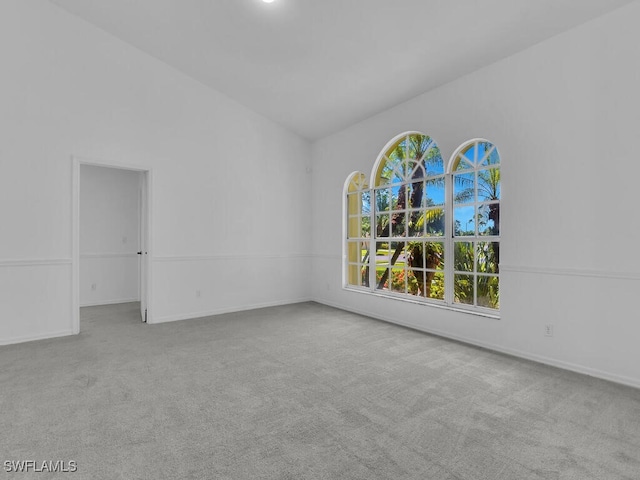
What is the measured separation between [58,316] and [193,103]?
3377 mm

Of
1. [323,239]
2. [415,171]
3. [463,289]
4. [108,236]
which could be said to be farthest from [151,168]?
[463,289]

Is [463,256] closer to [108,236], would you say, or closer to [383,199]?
[383,199]

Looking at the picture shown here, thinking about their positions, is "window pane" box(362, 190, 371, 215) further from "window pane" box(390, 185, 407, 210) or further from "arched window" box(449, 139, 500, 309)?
"arched window" box(449, 139, 500, 309)

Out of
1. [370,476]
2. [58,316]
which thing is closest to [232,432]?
[370,476]

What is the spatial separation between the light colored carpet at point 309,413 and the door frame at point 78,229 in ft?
2.29

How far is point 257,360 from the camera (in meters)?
3.32

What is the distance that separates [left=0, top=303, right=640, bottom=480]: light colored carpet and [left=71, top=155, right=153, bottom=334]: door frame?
70cm

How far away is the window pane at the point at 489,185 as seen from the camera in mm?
3736

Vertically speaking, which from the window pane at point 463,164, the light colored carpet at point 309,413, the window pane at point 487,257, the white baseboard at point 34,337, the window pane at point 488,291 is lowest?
the light colored carpet at point 309,413

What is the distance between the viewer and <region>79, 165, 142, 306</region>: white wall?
607 cm

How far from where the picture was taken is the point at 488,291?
152 inches

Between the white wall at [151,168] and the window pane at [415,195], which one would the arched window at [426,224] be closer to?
the window pane at [415,195]

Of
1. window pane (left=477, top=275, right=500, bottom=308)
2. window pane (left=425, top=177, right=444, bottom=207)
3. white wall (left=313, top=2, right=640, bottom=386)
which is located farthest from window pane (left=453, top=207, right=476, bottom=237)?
window pane (left=477, top=275, right=500, bottom=308)

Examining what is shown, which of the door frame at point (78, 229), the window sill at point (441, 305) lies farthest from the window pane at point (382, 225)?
the door frame at point (78, 229)
